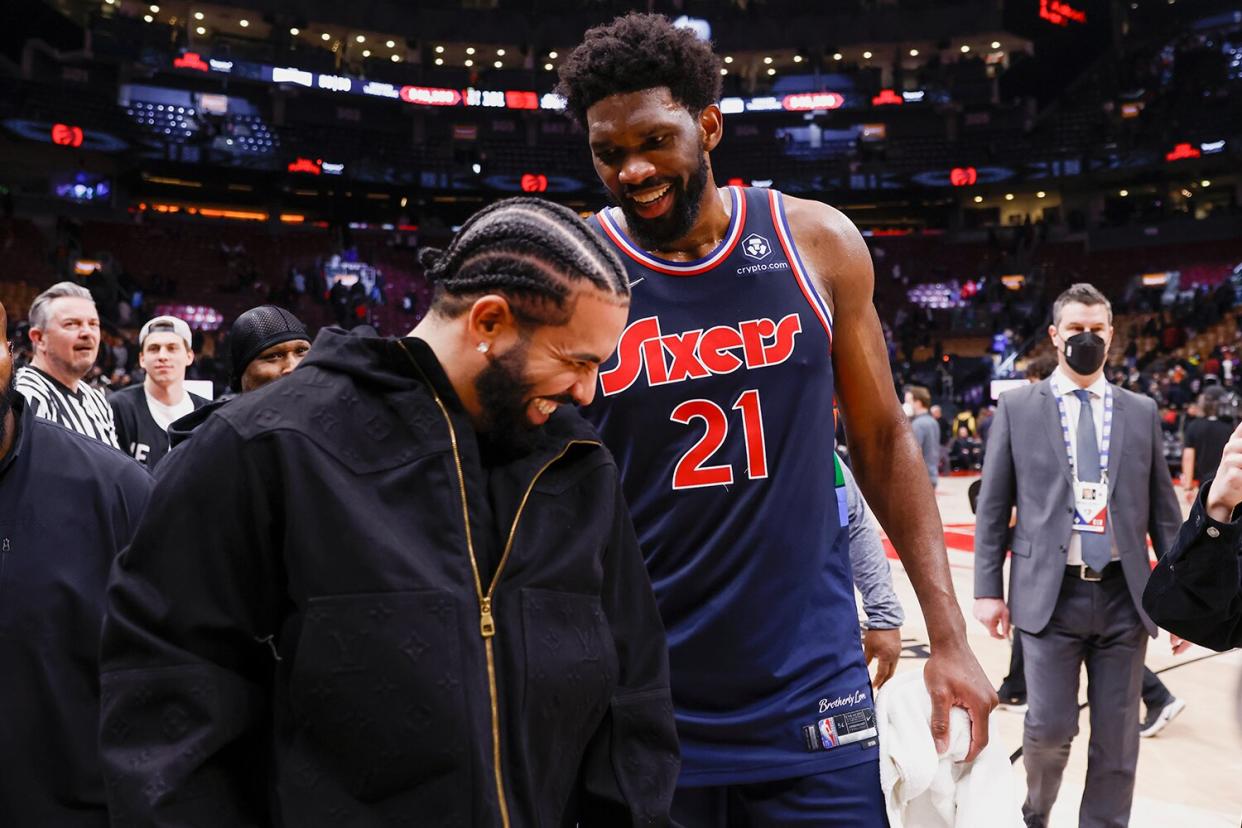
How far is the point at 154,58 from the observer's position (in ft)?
103

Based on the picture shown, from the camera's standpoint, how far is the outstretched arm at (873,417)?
229cm

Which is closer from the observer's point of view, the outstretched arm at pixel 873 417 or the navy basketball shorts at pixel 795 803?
the navy basketball shorts at pixel 795 803

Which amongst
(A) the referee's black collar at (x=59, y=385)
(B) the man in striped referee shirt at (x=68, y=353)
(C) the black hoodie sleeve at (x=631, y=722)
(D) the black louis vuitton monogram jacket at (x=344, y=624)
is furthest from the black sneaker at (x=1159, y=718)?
(A) the referee's black collar at (x=59, y=385)

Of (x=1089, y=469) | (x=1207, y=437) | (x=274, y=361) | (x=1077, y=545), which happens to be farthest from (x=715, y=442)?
(x=1207, y=437)

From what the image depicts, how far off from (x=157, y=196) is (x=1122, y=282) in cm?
2934

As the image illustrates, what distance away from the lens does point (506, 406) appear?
150 centimetres

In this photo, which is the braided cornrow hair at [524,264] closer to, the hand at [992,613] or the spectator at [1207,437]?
the hand at [992,613]

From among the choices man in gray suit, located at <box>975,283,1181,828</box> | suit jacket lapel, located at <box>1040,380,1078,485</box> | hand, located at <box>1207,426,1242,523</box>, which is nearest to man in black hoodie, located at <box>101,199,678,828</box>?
hand, located at <box>1207,426,1242,523</box>

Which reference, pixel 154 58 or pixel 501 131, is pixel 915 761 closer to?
pixel 154 58

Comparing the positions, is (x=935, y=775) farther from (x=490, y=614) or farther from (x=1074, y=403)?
(x=1074, y=403)

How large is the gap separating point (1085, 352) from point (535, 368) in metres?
3.57

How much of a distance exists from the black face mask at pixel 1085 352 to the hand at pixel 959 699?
8.75ft

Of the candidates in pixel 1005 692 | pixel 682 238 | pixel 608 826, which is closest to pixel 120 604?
pixel 608 826

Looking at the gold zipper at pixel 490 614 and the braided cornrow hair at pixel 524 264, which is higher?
the braided cornrow hair at pixel 524 264
